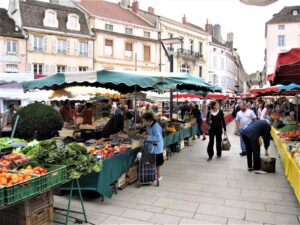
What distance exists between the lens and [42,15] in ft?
95.1

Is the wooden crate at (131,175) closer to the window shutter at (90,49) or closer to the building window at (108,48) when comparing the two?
the window shutter at (90,49)

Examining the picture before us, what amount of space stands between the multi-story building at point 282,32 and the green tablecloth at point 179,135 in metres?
40.8

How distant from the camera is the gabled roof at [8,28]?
26531 millimetres

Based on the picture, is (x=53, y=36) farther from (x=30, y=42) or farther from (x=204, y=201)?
(x=204, y=201)

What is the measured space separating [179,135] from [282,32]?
47428 mm

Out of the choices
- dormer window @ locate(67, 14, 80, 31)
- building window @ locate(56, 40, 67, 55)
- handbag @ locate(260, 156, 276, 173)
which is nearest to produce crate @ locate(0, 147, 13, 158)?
handbag @ locate(260, 156, 276, 173)

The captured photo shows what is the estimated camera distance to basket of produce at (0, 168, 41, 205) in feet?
10.5

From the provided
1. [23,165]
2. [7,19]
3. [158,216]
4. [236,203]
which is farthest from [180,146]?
[7,19]

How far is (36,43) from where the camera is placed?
2819cm

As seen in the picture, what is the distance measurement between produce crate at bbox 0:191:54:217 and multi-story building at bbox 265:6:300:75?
165 feet

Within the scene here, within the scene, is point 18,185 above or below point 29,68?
below

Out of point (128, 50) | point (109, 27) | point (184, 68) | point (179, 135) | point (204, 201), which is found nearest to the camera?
point (204, 201)

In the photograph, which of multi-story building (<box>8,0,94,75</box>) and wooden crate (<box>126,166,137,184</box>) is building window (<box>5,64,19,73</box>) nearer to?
multi-story building (<box>8,0,94,75</box>)

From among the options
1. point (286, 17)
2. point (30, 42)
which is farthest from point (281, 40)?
point (30, 42)
